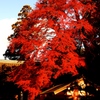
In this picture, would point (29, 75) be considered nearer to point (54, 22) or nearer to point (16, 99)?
point (54, 22)

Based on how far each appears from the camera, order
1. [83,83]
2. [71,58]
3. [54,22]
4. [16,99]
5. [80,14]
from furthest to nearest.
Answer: [16,99]
[80,14]
[54,22]
[71,58]
[83,83]

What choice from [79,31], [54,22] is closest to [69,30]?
[54,22]

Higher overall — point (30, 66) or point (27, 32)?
point (27, 32)

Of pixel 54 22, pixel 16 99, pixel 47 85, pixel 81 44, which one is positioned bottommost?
pixel 16 99

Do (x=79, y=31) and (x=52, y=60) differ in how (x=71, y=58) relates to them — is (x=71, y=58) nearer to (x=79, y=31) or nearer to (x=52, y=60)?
(x=52, y=60)

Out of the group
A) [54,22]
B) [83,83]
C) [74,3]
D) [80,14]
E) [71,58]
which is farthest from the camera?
[80,14]

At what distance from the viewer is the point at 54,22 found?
26.4 m

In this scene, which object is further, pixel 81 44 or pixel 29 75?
pixel 81 44

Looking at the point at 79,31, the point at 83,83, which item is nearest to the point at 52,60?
the point at 83,83

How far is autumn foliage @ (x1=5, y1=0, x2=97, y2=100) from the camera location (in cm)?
2439

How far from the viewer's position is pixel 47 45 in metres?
24.7

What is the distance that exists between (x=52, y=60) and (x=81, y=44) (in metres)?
7.70

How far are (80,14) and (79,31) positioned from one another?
9.39 feet

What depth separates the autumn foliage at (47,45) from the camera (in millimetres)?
24391
